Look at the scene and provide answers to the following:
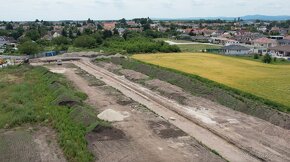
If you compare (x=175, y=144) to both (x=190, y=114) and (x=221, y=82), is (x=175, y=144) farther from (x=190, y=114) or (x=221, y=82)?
(x=221, y=82)

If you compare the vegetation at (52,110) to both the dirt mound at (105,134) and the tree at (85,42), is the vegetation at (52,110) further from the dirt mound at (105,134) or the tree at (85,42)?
the tree at (85,42)

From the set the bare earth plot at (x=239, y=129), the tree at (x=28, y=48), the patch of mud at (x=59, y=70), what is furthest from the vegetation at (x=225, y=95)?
the tree at (x=28, y=48)

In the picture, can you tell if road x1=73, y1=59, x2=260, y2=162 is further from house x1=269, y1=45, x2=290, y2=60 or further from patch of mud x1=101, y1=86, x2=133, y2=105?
house x1=269, y1=45, x2=290, y2=60

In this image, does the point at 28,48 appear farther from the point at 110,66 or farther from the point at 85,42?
the point at 110,66

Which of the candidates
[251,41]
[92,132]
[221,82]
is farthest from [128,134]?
[251,41]

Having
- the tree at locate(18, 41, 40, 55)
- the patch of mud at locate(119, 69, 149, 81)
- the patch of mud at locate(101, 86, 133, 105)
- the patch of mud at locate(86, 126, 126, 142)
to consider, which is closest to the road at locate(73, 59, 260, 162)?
the patch of mud at locate(101, 86, 133, 105)

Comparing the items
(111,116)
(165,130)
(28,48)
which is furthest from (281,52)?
(165,130)

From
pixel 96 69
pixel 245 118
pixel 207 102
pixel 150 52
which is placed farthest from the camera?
pixel 150 52
